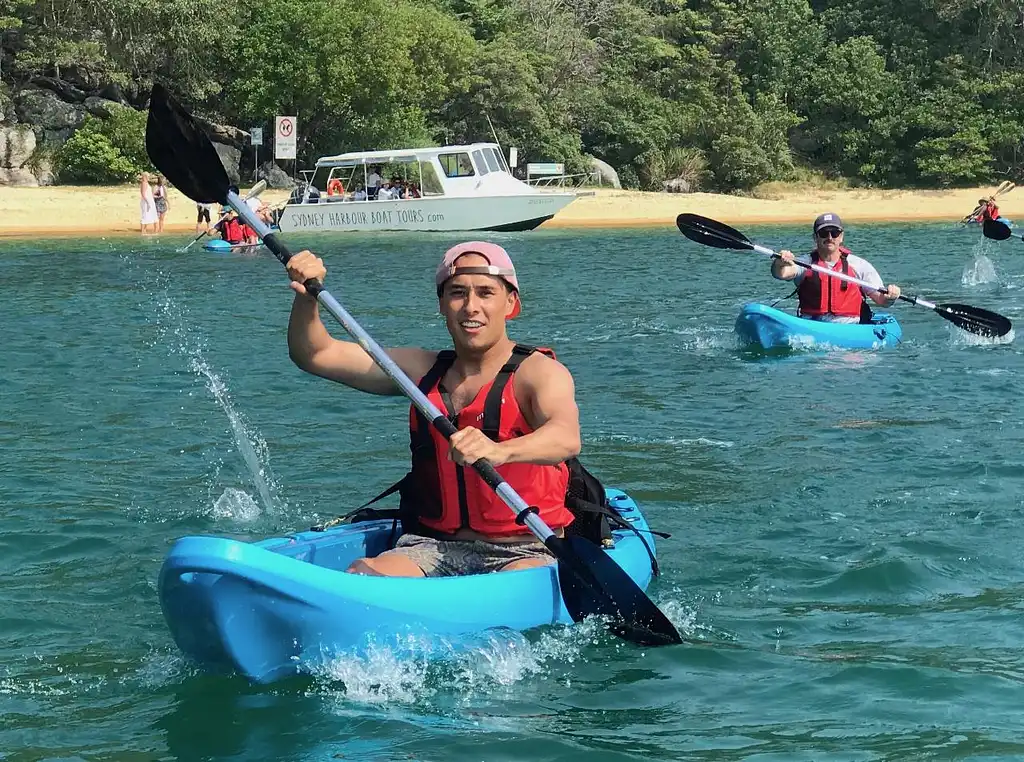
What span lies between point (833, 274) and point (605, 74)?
104 ft

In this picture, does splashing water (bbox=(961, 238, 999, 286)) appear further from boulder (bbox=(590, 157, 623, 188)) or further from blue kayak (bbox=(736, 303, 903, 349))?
boulder (bbox=(590, 157, 623, 188))

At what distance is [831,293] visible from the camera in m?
11.7

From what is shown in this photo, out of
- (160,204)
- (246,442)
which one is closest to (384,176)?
(160,204)

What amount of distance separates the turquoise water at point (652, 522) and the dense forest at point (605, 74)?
19.8 m

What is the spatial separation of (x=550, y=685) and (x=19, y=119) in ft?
102

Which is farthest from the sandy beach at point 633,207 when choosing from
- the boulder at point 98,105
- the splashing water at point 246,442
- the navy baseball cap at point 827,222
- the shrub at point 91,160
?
the navy baseball cap at point 827,222

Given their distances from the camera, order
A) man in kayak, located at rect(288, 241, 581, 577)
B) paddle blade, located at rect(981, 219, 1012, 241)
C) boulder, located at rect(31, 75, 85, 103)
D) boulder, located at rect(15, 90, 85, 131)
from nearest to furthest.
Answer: man in kayak, located at rect(288, 241, 581, 577) → paddle blade, located at rect(981, 219, 1012, 241) → boulder, located at rect(15, 90, 85, 131) → boulder, located at rect(31, 75, 85, 103)

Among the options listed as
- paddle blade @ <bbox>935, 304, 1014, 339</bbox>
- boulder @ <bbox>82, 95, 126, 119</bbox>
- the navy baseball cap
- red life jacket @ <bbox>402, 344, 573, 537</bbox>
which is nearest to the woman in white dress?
boulder @ <bbox>82, 95, 126, 119</bbox>

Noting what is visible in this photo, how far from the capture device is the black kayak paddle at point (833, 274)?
11453 millimetres

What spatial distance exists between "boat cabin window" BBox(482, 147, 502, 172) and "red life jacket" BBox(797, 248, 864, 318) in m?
18.3

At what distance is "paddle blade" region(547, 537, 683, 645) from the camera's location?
4727 millimetres

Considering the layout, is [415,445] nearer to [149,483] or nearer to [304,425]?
[149,483]

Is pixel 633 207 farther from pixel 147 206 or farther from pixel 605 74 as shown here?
pixel 147 206

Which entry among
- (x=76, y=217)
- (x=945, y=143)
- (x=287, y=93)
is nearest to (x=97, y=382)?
(x=76, y=217)
